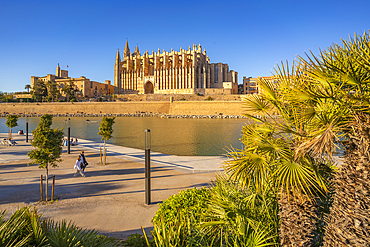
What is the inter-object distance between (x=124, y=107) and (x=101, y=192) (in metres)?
53.5

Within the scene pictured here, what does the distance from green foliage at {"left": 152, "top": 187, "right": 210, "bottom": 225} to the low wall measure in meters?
48.4

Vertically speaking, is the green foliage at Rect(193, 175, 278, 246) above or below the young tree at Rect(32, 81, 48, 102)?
below

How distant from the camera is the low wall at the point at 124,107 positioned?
173ft

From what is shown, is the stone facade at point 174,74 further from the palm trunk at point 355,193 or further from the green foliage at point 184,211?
the palm trunk at point 355,193

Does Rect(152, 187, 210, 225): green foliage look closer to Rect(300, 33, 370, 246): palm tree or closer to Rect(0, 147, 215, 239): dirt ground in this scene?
Rect(0, 147, 215, 239): dirt ground

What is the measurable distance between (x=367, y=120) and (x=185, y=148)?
1489cm

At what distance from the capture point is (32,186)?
6.93 m

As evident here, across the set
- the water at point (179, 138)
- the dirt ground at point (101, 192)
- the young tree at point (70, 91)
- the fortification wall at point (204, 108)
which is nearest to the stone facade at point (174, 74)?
the fortification wall at point (204, 108)

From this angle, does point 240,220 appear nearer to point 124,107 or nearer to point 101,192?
point 101,192

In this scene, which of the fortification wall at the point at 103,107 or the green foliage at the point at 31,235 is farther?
the fortification wall at the point at 103,107

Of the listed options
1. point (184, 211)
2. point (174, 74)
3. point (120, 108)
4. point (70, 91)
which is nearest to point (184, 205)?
point (184, 211)

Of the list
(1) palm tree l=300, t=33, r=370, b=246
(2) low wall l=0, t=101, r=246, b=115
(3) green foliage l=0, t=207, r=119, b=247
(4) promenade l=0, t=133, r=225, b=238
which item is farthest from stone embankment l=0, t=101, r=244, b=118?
(1) palm tree l=300, t=33, r=370, b=246

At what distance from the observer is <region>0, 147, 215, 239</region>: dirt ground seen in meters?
4.82

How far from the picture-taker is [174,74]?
219ft
